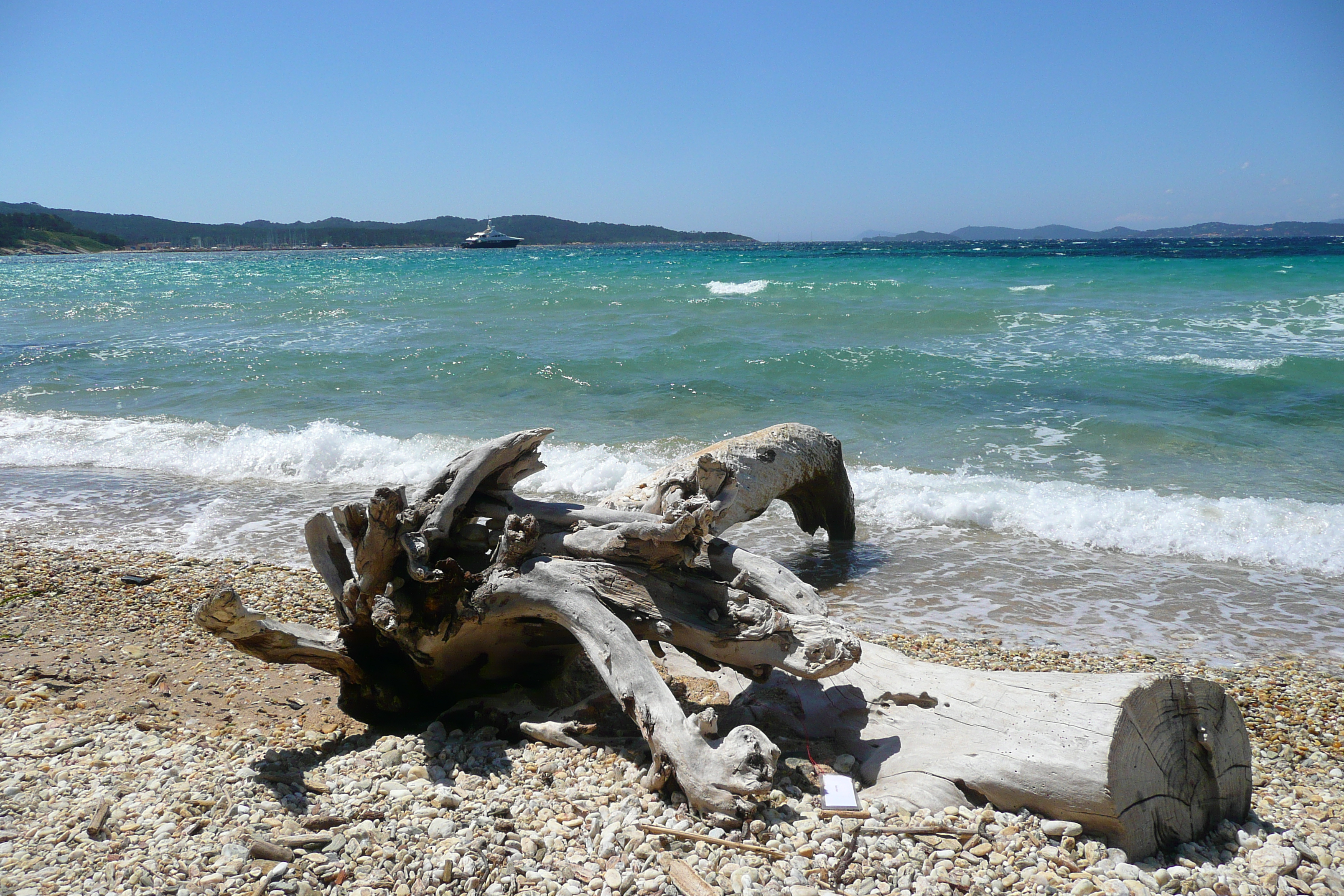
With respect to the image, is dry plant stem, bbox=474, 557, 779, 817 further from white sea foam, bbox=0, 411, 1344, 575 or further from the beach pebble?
white sea foam, bbox=0, 411, 1344, 575

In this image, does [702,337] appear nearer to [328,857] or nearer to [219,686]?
[219,686]

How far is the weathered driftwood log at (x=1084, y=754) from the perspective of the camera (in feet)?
8.92

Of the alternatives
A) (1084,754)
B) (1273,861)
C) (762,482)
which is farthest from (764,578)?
(1273,861)

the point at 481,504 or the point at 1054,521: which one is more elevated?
the point at 481,504

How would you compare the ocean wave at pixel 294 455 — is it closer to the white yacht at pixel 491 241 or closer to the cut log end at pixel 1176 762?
the cut log end at pixel 1176 762

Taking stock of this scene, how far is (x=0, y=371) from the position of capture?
51.3 ft

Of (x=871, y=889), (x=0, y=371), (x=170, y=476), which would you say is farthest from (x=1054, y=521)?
(x=0, y=371)

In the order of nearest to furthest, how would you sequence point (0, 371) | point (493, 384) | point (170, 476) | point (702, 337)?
1. point (170, 476)
2. point (493, 384)
3. point (0, 371)
4. point (702, 337)

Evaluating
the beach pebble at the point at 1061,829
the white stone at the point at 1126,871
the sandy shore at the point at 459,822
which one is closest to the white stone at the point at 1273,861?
the sandy shore at the point at 459,822

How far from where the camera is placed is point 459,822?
9.32 feet

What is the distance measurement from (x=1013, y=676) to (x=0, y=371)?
18.7 m

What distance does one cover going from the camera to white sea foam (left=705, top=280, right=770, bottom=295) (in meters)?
27.8

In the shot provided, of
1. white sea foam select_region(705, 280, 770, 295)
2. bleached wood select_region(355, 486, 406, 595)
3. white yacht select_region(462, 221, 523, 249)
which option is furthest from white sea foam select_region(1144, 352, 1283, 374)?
white yacht select_region(462, 221, 523, 249)

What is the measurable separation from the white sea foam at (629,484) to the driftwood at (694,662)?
2352mm
